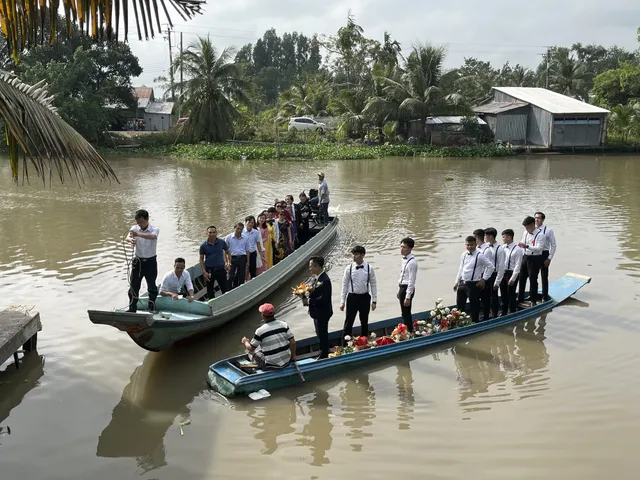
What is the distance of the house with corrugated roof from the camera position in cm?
4012

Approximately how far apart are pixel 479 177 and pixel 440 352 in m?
21.8

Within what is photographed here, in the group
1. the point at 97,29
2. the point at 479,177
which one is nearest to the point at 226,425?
the point at 97,29

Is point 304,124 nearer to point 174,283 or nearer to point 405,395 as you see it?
point 174,283

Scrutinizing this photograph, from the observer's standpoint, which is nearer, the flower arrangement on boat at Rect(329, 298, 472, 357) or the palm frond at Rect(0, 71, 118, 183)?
the palm frond at Rect(0, 71, 118, 183)

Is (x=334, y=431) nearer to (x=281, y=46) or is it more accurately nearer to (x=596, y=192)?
(x=596, y=192)

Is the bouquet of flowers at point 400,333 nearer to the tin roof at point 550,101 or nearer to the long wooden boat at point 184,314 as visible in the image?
the long wooden boat at point 184,314

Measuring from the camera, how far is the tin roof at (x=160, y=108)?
174 feet

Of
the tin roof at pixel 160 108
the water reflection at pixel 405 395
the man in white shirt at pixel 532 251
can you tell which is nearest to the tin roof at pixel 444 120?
the tin roof at pixel 160 108

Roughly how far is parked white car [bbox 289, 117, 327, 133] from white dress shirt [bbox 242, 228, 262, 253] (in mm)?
34324

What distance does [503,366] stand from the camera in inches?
336

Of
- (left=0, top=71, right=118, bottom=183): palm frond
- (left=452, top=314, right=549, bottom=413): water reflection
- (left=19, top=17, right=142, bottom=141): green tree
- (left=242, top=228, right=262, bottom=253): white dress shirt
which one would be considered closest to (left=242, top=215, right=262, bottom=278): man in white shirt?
(left=242, top=228, right=262, bottom=253): white dress shirt

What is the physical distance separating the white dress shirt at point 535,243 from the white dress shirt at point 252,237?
174 inches

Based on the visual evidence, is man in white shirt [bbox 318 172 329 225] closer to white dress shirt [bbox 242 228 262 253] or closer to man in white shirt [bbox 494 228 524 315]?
white dress shirt [bbox 242 228 262 253]

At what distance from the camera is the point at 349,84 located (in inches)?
1940
